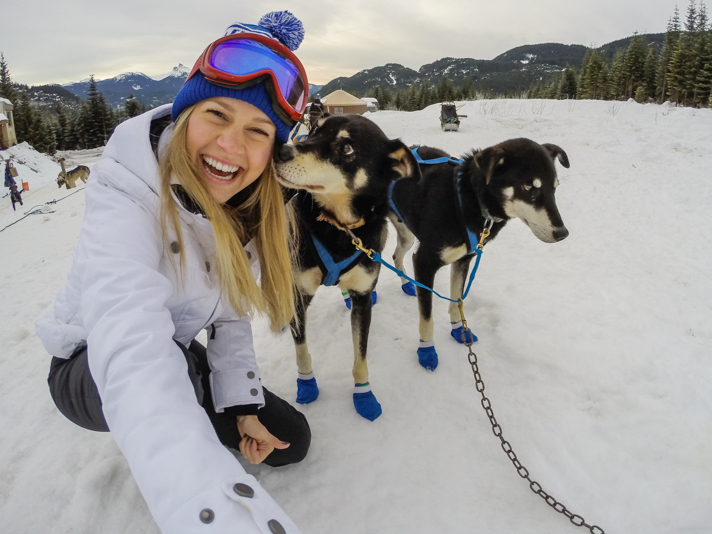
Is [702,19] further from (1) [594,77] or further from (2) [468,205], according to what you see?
(2) [468,205]

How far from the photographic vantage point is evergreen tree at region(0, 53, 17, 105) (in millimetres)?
41906

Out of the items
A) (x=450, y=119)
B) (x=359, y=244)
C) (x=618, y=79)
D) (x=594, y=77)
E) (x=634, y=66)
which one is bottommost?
(x=359, y=244)

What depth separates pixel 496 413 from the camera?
2.54m

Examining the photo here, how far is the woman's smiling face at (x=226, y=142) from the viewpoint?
1542mm

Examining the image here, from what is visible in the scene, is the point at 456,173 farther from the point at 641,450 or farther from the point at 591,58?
the point at 591,58

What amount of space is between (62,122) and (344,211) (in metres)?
59.4

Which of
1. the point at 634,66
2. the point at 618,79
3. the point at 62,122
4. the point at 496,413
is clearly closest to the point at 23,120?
the point at 62,122

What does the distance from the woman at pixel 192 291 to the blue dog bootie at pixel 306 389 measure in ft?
1.37

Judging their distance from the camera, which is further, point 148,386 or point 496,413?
point 496,413

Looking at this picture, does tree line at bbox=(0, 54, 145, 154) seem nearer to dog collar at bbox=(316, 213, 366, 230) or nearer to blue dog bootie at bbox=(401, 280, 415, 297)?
blue dog bootie at bbox=(401, 280, 415, 297)

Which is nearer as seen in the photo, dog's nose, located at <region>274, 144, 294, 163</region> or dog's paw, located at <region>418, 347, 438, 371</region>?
dog's nose, located at <region>274, 144, 294, 163</region>

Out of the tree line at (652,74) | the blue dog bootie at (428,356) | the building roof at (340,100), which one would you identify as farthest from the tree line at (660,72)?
the blue dog bootie at (428,356)

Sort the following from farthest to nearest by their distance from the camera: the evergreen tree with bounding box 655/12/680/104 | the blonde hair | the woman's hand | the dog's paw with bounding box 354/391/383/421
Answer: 1. the evergreen tree with bounding box 655/12/680/104
2. the dog's paw with bounding box 354/391/383/421
3. the woman's hand
4. the blonde hair

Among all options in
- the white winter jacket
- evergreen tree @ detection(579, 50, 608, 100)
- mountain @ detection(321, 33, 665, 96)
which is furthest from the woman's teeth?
mountain @ detection(321, 33, 665, 96)
